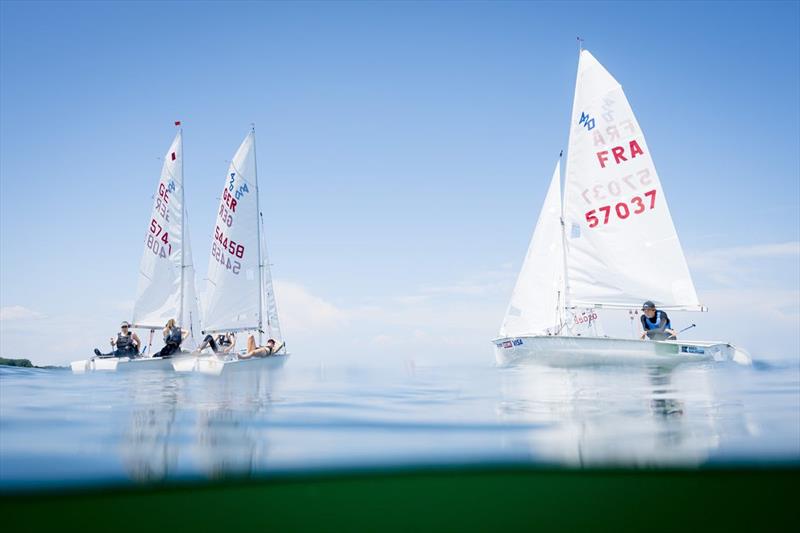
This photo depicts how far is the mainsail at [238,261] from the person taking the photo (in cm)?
2848

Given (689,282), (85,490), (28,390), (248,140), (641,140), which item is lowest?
(85,490)

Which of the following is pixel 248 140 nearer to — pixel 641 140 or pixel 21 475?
pixel 641 140

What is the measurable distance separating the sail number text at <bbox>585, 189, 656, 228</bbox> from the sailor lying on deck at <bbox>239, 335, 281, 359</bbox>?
13402 mm

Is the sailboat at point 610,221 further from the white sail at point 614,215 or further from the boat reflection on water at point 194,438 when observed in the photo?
the boat reflection on water at point 194,438

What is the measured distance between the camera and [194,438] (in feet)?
24.7

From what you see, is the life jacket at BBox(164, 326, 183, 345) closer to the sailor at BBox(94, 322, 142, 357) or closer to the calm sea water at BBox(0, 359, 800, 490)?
the sailor at BBox(94, 322, 142, 357)

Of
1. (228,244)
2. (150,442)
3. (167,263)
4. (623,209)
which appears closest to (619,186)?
(623,209)

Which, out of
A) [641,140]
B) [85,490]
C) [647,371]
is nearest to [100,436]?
[85,490]

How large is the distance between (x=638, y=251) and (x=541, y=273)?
4351mm

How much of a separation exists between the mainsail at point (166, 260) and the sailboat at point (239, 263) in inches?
85.4

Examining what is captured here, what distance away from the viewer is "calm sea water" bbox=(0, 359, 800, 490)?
6.85 meters

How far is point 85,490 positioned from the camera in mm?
6645

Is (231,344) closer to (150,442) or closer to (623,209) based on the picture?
(623,209)

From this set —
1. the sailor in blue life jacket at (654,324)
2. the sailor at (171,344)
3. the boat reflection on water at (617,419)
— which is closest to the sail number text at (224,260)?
the sailor at (171,344)
